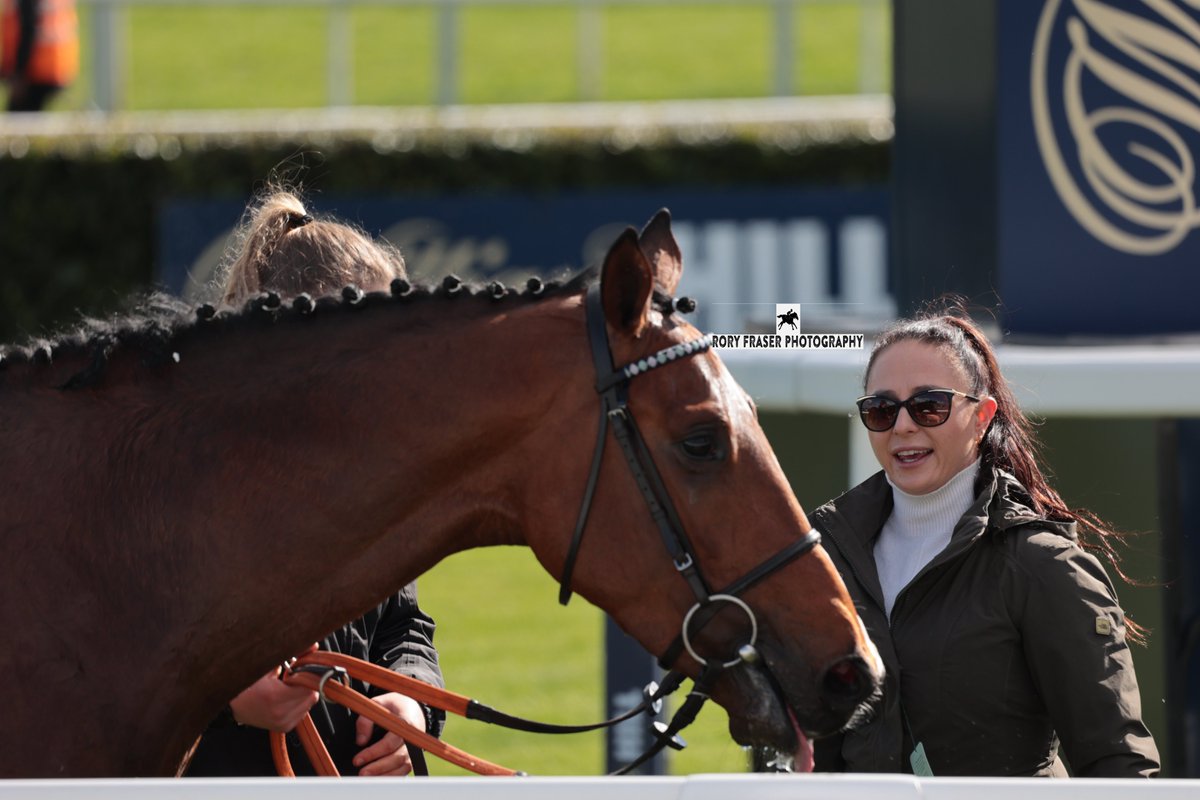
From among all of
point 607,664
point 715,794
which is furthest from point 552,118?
point 715,794

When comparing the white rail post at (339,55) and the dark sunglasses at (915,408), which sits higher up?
the white rail post at (339,55)

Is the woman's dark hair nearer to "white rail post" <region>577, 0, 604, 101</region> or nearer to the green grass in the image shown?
the green grass

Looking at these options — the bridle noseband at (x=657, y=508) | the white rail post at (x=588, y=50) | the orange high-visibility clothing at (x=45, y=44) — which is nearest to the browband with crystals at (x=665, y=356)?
the bridle noseband at (x=657, y=508)

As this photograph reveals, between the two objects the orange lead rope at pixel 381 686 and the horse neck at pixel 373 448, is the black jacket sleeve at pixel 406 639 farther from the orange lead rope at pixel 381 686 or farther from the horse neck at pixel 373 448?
the horse neck at pixel 373 448

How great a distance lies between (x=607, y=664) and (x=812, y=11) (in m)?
25.2

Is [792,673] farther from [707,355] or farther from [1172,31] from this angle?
[1172,31]

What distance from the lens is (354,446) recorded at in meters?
2.56

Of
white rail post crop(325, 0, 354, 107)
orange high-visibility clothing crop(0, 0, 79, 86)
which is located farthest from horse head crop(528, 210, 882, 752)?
orange high-visibility clothing crop(0, 0, 79, 86)

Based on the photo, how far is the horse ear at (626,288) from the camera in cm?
254

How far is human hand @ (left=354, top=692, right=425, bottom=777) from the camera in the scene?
304cm

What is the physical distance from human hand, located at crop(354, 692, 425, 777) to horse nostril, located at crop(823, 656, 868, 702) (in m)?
0.85

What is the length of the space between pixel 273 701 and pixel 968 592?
4.12ft

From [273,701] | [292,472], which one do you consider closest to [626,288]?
[292,472]

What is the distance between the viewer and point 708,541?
2562 mm
